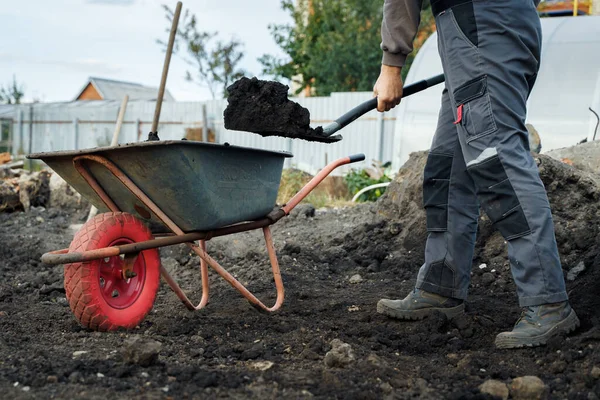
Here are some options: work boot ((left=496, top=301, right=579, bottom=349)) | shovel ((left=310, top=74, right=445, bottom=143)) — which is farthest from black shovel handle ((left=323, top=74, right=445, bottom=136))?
work boot ((left=496, top=301, right=579, bottom=349))

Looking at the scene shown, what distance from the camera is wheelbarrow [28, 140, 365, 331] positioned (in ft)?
8.44

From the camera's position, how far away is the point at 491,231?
4.35m

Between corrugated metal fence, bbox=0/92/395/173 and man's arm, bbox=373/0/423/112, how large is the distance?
8.71m

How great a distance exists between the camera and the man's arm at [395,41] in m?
2.76

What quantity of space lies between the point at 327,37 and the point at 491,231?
12.0 metres

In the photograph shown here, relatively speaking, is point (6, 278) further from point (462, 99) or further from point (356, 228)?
point (462, 99)

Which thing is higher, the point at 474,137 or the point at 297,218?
the point at 474,137

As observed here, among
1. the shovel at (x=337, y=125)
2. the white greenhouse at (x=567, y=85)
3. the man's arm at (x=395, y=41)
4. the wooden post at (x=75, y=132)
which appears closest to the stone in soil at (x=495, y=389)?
the shovel at (x=337, y=125)

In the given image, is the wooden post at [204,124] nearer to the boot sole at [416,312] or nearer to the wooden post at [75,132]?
the wooden post at [75,132]

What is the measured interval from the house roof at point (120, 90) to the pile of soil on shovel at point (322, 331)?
876 inches

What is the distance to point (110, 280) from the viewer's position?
278 centimetres

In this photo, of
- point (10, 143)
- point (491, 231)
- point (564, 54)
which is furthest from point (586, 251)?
point (10, 143)

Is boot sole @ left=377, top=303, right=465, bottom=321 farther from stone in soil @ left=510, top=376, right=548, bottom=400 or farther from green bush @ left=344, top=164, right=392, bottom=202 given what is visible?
green bush @ left=344, top=164, right=392, bottom=202

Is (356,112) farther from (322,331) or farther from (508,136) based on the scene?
(322,331)
